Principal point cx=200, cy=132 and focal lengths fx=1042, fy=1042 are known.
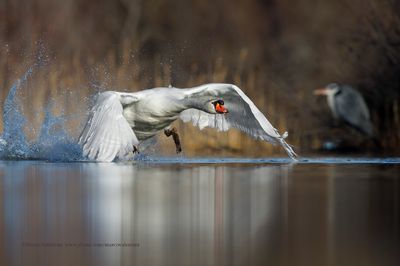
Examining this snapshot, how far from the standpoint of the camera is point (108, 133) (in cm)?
1063

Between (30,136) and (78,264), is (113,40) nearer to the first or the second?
(30,136)

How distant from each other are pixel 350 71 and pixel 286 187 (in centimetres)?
892

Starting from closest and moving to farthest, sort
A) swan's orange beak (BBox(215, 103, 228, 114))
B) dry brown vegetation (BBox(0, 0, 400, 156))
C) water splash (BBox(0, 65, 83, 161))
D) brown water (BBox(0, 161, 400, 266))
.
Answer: brown water (BBox(0, 161, 400, 266)) → swan's orange beak (BBox(215, 103, 228, 114)) → water splash (BBox(0, 65, 83, 161)) → dry brown vegetation (BBox(0, 0, 400, 156))

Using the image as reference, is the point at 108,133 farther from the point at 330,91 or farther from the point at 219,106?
the point at 330,91

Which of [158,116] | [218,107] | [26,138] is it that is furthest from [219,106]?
[26,138]

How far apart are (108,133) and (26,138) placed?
2579 millimetres

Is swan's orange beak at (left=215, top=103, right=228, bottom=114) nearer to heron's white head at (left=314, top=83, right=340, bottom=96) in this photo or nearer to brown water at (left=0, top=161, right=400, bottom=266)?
brown water at (left=0, top=161, right=400, bottom=266)

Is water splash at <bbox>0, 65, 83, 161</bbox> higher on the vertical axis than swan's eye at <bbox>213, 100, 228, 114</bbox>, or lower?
lower

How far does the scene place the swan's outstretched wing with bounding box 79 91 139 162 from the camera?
10555 millimetres

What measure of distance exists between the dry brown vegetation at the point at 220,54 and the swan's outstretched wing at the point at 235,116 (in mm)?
1544

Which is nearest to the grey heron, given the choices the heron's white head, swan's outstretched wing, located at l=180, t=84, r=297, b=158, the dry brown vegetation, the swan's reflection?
the heron's white head

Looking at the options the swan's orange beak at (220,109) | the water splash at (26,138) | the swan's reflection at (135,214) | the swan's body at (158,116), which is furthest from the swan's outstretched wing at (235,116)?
the water splash at (26,138)

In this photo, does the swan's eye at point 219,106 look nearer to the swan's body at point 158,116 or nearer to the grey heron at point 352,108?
the swan's body at point 158,116

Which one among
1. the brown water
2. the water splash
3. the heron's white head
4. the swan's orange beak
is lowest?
the brown water
